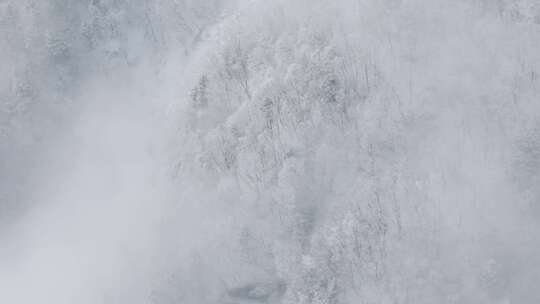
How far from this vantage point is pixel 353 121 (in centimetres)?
7075

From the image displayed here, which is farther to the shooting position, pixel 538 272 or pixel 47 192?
pixel 47 192

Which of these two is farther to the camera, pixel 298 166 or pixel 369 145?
pixel 298 166

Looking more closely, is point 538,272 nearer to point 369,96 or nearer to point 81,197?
point 369,96

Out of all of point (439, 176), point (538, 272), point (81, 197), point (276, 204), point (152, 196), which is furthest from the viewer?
point (81, 197)

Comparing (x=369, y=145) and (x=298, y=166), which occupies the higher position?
(x=369, y=145)

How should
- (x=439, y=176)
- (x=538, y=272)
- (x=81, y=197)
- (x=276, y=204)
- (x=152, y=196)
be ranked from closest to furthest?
(x=538, y=272) → (x=439, y=176) → (x=276, y=204) → (x=152, y=196) → (x=81, y=197)

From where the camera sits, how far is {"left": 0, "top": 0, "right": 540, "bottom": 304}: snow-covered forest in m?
63.6

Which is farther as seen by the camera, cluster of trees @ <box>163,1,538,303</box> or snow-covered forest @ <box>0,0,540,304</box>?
snow-covered forest @ <box>0,0,540,304</box>

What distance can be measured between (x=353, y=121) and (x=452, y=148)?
996 cm

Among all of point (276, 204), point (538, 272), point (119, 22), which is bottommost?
point (538, 272)

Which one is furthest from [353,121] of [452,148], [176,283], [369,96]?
[176,283]

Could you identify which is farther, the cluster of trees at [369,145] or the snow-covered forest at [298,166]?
the snow-covered forest at [298,166]

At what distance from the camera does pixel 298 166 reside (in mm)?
70188

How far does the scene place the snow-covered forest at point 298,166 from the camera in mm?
63594
